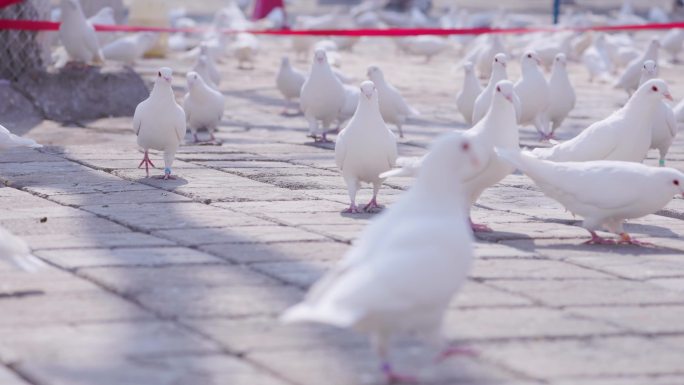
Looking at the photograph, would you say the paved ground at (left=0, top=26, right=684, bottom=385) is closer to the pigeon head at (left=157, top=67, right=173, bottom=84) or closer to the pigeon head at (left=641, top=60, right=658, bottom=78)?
the pigeon head at (left=157, top=67, right=173, bottom=84)

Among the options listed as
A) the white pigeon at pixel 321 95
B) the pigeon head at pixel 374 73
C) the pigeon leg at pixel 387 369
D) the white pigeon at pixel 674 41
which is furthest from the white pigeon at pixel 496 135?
the white pigeon at pixel 674 41

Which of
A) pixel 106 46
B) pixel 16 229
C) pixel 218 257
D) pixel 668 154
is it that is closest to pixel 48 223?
pixel 16 229

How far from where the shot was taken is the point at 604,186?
5621mm

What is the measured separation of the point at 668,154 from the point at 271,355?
566 centimetres

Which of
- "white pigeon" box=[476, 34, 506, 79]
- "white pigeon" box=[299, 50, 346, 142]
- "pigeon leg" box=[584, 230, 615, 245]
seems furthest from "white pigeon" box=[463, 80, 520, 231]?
"white pigeon" box=[476, 34, 506, 79]

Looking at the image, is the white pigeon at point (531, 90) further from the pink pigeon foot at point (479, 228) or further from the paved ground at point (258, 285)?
the pink pigeon foot at point (479, 228)

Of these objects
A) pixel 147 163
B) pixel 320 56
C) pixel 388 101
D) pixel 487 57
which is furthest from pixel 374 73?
pixel 487 57

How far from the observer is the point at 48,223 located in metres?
5.72

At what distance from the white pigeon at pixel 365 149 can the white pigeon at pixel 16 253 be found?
2.12 metres

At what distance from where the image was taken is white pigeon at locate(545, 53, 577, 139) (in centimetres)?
972

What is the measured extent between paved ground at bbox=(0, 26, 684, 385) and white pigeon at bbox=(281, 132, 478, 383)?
0.64 feet

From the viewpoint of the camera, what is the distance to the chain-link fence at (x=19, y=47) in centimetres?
1087

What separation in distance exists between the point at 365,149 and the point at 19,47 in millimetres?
5521

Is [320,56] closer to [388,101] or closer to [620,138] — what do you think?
[388,101]
